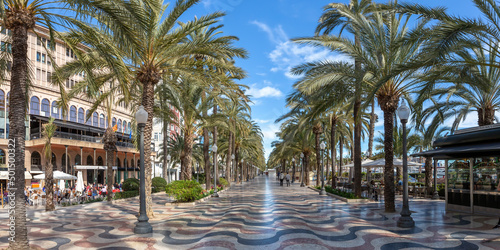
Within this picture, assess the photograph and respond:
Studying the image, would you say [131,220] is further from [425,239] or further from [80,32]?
[425,239]

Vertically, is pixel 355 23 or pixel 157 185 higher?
pixel 355 23

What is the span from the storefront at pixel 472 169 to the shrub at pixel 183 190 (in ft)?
35.4

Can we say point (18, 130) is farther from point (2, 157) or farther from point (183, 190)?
point (2, 157)

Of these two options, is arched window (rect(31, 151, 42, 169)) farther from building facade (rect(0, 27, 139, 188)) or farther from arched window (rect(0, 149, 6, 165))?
arched window (rect(0, 149, 6, 165))

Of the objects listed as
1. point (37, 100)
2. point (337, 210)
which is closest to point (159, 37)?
point (337, 210)

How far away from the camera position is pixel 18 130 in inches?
300

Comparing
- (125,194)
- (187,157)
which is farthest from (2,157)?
(187,157)

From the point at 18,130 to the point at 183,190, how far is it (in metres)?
10.7

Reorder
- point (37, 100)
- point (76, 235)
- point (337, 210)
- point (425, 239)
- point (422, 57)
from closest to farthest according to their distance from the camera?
point (425, 239) < point (76, 235) < point (422, 57) < point (337, 210) < point (37, 100)

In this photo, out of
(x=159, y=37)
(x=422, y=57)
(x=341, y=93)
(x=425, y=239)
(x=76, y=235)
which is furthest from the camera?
(x=341, y=93)

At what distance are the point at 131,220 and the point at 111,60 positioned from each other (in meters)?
6.45

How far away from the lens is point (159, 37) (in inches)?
500

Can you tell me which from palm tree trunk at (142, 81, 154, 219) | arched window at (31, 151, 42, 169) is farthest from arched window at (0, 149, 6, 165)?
palm tree trunk at (142, 81, 154, 219)

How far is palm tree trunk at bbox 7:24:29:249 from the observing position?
7406mm
